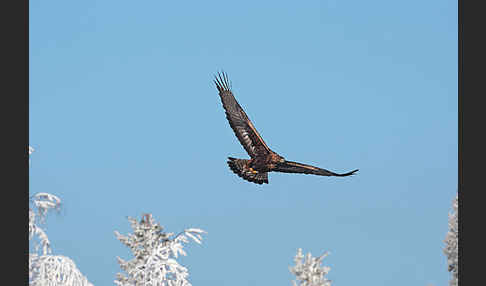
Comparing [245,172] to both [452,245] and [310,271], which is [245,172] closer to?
[310,271]

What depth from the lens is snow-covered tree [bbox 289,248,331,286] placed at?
113 feet

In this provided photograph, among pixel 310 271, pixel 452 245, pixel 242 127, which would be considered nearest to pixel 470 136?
pixel 242 127

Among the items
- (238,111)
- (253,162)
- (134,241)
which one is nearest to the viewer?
(253,162)

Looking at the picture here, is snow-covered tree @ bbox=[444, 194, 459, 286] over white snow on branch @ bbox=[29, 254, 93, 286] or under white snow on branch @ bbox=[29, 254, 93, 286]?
over

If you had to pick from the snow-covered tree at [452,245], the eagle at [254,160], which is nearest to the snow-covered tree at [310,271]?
the snow-covered tree at [452,245]

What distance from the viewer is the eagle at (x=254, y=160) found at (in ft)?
33.2

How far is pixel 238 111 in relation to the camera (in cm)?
1130
